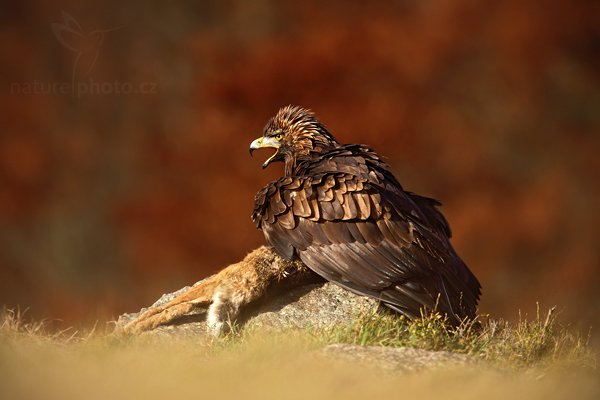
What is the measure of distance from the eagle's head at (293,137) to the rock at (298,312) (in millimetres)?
1362

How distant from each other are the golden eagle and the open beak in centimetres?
66

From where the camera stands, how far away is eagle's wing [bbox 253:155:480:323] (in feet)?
30.2

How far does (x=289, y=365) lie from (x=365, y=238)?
2.31 meters

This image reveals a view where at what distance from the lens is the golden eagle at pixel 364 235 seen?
9.20m

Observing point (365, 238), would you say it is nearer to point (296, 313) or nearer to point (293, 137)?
point (296, 313)

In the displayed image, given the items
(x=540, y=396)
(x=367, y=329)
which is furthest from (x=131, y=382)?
(x=540, y=396)

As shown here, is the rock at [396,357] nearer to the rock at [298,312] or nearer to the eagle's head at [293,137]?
the rock at [298,312]

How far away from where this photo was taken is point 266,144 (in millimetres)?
10789

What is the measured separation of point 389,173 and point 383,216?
0.85 metres

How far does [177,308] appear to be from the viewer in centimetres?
968

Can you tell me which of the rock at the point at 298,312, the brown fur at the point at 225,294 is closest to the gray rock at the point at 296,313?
the rock at the point at 298,312

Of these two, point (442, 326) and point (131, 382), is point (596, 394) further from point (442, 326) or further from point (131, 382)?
point (131, 382)

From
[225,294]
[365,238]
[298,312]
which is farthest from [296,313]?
[365,238]

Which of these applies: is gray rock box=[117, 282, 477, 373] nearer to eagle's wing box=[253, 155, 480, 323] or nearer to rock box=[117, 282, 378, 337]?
rock box=[117, 282, 378, 337]
